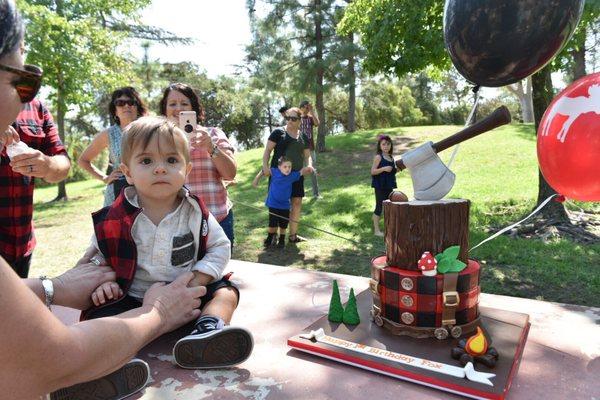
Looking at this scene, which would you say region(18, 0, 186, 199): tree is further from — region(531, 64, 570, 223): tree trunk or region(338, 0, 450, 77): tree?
region(531, 64, 570, 223): tree trunk

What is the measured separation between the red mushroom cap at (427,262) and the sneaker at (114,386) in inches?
40.7

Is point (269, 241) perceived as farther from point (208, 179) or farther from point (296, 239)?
point (208, 179)

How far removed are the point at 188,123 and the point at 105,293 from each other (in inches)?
38.6

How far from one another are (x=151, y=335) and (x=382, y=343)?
844 millimetres

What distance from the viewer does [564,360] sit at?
1563 millimetres

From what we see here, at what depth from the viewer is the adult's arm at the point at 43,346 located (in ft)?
2.08

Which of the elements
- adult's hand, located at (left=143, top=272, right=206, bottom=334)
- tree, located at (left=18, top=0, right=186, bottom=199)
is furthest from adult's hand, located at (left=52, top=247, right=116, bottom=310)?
tree, located at (left=18, top=0, right=186, bottom=199)

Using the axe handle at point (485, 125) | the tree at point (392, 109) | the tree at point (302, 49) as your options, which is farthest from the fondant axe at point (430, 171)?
the tree at point (392, 109)

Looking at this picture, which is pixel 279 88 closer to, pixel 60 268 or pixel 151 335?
pixel 60 268

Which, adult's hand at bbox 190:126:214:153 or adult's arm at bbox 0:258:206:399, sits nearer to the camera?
Answer: adult's arm at bbox 0:258:206:399

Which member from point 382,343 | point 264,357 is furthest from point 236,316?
point 382,343

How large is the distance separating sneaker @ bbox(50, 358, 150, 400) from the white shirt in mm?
397

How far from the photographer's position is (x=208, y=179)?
8.11 ft

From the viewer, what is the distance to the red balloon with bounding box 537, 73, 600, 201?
1742mm
